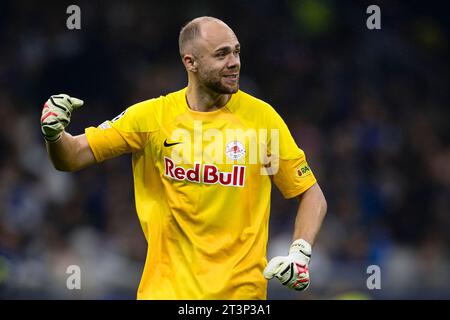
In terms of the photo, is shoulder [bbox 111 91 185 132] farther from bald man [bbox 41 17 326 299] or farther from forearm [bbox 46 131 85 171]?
forearm [bbox 46 131 85 171]

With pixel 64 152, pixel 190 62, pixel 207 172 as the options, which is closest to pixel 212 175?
pixel 207 172

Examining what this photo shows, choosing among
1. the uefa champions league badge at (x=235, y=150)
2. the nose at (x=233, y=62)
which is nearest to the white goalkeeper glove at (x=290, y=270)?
the uefa champions league badge at (x=235, y=150)

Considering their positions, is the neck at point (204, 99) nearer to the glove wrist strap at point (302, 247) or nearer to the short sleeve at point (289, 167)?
the short sleeve at point (289, 167)

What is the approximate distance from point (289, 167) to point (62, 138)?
1390 mm

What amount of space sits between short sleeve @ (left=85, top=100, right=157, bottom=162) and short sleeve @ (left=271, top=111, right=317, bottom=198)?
77 cm

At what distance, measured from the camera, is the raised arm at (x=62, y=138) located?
578 centimetres

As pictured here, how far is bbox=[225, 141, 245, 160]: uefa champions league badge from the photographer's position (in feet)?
20.0

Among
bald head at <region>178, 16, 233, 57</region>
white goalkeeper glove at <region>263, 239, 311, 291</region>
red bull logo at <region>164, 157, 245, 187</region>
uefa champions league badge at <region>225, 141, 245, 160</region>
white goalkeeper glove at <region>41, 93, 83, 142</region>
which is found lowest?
white goalkeeper glove at <region>263, 239, 311, 291</region>

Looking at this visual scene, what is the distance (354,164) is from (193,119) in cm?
638

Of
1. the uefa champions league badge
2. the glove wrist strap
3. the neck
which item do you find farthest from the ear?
the glove wrist strap

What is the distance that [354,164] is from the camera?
12.3 metres
